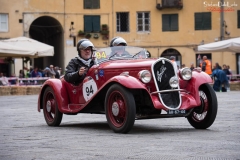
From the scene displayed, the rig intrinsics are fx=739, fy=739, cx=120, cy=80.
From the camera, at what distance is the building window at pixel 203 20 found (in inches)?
2422

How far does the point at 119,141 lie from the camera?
1050cm

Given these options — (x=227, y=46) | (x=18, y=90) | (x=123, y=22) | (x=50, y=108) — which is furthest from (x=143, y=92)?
(x=123, y=22)

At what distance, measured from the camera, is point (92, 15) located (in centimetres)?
6062

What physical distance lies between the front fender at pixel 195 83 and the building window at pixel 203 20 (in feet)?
162

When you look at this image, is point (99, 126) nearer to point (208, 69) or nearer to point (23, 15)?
point (208, 69)

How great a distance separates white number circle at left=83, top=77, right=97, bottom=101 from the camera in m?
13.2

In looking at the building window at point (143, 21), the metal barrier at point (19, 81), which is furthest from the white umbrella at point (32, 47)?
the building window at point (143, 21)

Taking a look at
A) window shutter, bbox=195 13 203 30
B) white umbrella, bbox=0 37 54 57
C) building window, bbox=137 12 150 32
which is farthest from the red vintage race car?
window shutter, bbox=195 13 203 30

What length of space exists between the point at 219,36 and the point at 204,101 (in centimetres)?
4947

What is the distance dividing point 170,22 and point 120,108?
50.1m

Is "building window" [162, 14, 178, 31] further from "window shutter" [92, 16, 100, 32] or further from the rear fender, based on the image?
the rear fender

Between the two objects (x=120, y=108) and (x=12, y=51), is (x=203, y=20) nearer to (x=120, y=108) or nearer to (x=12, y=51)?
(x=12, y=51)

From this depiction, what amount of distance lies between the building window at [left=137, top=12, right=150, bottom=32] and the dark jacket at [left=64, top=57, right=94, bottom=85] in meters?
47.5

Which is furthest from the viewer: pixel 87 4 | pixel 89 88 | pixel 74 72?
pixel 87 4
